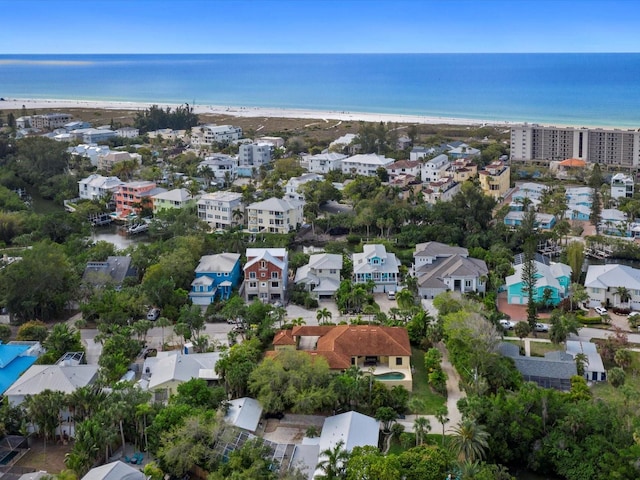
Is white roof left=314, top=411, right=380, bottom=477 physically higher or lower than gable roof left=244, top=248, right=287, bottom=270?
lower

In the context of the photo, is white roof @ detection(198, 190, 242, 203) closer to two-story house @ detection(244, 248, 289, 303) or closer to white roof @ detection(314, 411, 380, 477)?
two-story house @ detection(244, 248, 289, 303)

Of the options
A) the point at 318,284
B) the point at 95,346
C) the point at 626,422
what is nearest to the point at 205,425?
the point at 95,346

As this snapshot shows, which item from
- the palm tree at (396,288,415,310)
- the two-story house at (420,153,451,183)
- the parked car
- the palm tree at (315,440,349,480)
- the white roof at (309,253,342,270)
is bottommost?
the palm tree at (315,440,349,480)

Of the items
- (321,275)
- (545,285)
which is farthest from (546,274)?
(321,275)

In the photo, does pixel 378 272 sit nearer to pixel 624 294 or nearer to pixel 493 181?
pixel 624 294

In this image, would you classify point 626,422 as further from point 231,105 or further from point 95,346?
point 231,105

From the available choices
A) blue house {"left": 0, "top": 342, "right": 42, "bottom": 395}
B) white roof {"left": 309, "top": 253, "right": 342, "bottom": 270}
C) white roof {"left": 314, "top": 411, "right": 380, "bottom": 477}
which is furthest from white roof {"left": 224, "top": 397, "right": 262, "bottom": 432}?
white roof {"left": 309, "top": 253, "right": 342, "bottom": 270}
